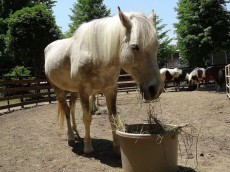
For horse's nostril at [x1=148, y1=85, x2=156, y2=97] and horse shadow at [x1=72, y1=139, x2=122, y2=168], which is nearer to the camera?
horse's nostril at [x1=148, y1=85, x2=156, y2=97]

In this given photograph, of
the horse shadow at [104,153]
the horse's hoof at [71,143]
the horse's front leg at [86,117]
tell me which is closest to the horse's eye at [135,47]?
the horse's front leg at [86,117]

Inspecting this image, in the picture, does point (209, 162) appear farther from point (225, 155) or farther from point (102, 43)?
point (102, 43)

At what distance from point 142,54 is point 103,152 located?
192 cm

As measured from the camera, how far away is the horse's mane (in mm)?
3207

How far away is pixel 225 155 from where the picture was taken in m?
4.38

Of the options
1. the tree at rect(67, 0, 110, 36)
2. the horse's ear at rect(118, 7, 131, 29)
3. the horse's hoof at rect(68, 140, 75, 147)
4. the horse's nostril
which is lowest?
the horse's hoof at rect(68, 140, 75, 147)

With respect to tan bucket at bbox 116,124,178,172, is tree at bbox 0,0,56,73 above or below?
above

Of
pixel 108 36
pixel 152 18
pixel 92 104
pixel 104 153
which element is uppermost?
pixel 152 18

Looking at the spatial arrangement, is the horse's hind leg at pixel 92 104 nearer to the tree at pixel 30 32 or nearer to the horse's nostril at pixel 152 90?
the horse's nostril at pixel 152 90

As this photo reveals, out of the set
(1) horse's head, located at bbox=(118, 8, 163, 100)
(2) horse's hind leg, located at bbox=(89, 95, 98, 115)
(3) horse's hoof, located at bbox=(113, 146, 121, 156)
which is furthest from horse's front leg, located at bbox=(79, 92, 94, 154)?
(2) horse's hind leg, located at bbox=(89, 95, 98, 115)

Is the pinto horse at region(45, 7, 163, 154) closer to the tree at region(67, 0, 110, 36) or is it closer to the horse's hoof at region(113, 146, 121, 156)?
the horse's hoof at region(113, 146, 121, 156)

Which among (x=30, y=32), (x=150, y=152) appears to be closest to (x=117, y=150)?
(x=150, y=152)

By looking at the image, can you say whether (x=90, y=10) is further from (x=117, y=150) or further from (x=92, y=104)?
(x=117, y=150)

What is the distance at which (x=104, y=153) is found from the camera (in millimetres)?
4480
